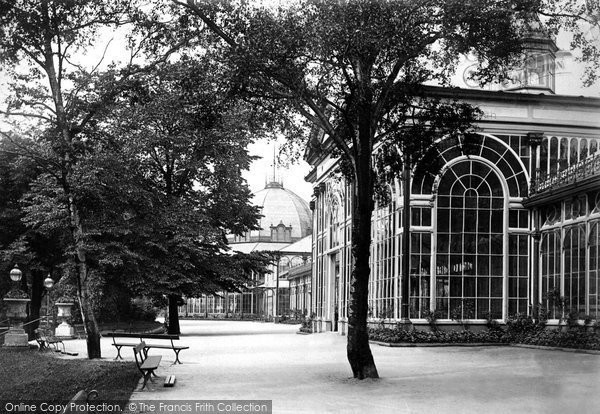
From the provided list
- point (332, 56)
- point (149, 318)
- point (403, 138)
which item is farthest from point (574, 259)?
point (149, 318)

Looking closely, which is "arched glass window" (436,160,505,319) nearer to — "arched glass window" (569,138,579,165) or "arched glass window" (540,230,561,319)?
"arched glass window" (540,230,561,319)

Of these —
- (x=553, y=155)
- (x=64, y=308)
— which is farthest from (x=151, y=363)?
(x=64, y=308)

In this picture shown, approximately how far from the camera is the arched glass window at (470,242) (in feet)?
82.9

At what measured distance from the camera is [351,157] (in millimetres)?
14883

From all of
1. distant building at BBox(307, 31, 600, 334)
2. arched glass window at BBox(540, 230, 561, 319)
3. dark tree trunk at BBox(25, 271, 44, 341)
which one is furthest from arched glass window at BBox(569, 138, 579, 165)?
dark tree trunk at BBox(25, 271, 44, 341)

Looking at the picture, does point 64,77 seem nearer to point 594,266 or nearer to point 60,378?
point 60,378

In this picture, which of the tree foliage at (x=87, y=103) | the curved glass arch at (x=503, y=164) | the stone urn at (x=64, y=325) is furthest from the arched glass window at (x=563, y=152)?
the stone urn at (x=64, y=325)

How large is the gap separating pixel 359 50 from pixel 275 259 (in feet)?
96.2

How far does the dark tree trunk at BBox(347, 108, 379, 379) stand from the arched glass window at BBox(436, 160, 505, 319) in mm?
11224

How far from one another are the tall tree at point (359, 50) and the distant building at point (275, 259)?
1088 inches

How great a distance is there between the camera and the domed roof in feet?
369

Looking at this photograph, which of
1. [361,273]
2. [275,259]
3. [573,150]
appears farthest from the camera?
[275,259]

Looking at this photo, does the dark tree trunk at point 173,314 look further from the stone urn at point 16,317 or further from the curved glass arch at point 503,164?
the curved glass arch at point 503,164

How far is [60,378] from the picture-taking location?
46.5 feet
